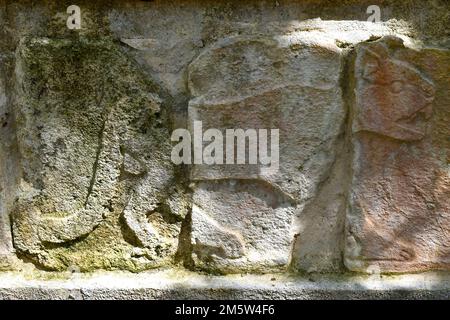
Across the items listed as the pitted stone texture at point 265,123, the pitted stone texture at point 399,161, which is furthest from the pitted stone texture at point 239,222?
Result: the pitted stone texture at point 399,161

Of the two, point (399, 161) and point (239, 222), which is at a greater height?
point (399, 161)

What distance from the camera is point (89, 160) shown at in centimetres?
187

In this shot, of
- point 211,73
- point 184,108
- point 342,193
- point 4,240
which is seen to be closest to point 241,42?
point 211,73

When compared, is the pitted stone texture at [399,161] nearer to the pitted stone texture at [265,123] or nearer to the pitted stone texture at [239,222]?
the pitted stone texture at [265,123]

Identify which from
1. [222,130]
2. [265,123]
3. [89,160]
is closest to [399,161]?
[265,123]

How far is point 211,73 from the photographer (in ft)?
5.93

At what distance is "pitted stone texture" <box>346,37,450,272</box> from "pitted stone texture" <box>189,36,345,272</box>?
0.10 meters

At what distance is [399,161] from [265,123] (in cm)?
42

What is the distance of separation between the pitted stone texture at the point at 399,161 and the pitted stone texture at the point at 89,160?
58 cm

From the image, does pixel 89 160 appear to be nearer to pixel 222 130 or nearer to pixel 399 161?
pixel 222 130

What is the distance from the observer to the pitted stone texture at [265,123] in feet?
5.91

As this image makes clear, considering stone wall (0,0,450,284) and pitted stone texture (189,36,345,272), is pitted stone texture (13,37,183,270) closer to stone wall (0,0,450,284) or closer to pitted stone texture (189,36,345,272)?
stone wall (0,0,450,284)
